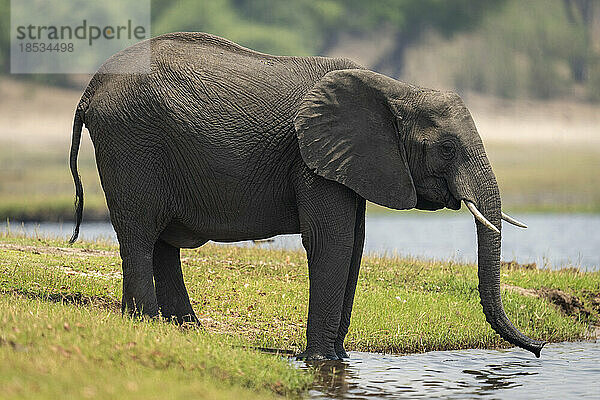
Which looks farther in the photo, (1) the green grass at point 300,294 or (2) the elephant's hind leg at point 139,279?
(1) the green grass at point 300,294

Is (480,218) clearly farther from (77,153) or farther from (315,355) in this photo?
(77,153)

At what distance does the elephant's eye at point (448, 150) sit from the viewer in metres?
12.3

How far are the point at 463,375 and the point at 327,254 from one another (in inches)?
87.1

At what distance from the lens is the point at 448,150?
12359 millimetres

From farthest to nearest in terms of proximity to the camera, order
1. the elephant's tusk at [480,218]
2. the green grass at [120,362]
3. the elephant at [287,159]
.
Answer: the elephant at [287,159] < the elephant's tusk at [480,218] < the green grass at [120,362]

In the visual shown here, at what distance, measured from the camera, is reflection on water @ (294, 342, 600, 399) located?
11.5m

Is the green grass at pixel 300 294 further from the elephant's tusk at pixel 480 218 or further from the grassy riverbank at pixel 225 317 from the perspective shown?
the elephant's tusk at pixel 480 218

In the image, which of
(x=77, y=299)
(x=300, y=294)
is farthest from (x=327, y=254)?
(x=77, y=299)

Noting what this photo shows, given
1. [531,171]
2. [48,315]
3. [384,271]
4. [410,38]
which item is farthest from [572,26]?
[48,315]

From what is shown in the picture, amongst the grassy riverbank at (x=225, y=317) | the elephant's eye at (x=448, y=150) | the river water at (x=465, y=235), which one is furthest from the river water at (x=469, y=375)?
the river water at (x=465, y=235)

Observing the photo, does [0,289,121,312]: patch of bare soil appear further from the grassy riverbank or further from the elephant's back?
the elephant's back

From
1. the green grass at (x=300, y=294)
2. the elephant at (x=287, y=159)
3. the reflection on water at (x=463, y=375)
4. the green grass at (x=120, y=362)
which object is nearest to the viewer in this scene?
the green grass at (x=120, y=362)

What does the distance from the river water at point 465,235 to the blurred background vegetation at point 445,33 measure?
4493cm

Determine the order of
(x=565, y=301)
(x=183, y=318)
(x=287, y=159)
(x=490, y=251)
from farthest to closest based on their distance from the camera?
(x=565, y=301) < (x=183, y=318) < (x=287, y=159) < (x=490, y=251)
